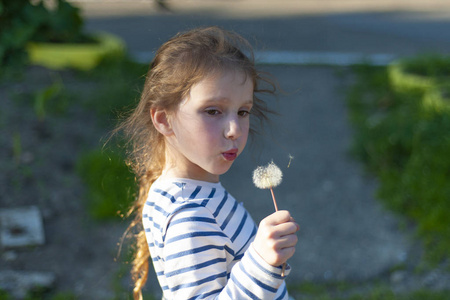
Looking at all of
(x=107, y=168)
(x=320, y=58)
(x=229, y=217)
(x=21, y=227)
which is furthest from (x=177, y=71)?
(x=320, y=58)

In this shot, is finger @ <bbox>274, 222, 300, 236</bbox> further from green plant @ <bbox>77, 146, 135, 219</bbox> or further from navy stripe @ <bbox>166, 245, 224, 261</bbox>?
green plant @ <bbox>77, 146, 135, 219</bbox>

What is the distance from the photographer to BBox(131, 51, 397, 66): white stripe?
655 centimetres

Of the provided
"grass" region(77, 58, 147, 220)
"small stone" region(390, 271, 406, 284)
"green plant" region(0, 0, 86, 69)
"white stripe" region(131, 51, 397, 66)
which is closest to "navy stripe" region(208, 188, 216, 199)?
"grass" region(77, 58, 147, 220)

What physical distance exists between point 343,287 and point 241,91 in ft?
6.79

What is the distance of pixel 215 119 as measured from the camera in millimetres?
1447

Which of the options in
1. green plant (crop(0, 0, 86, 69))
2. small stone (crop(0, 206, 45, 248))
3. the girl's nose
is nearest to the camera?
the girl's nose

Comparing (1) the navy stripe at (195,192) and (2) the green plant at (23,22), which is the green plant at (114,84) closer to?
(2) the green plant at (23,22)

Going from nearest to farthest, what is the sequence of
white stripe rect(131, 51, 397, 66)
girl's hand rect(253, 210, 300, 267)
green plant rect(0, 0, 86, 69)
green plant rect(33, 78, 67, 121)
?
girl's hand rect(253, 210, 300, 267), green plant rect(0, 0, 86, 69), green plant rect(33, 78, 67, 121), white stripe rect(131, 51, 397, 66)

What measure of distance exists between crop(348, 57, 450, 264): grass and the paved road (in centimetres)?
12

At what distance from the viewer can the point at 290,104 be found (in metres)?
5.59

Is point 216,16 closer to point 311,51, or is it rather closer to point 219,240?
point 311,51

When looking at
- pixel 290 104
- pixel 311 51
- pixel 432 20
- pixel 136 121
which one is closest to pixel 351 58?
pixel 311 51

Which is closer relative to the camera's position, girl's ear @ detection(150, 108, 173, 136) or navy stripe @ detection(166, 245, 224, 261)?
navy stripe @ detection(166, 245, 224, 261)

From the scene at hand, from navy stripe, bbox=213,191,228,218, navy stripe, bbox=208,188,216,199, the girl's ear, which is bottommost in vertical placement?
navy stripe, bbox=213,191,228,218
